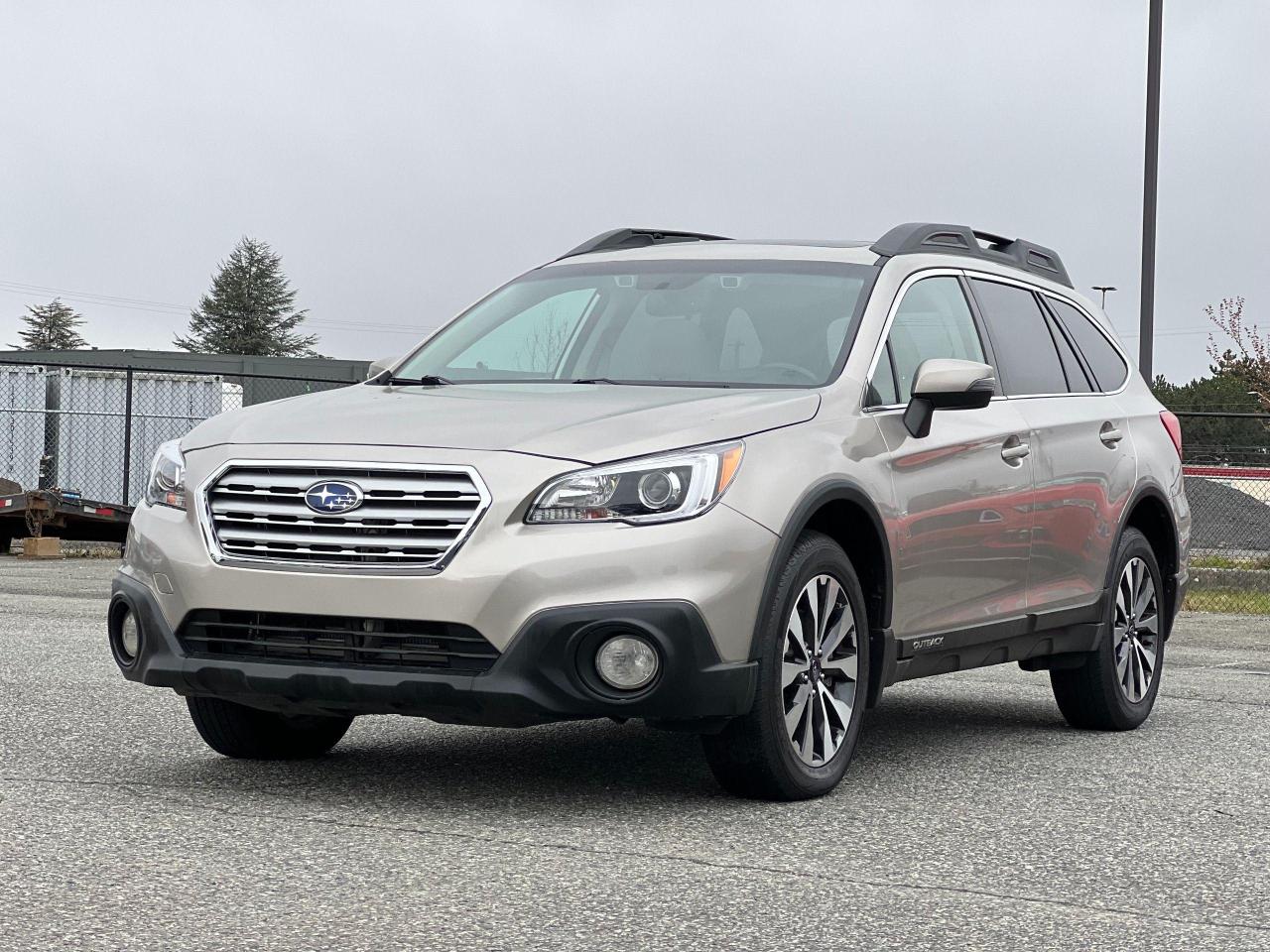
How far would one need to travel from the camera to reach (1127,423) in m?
8.19

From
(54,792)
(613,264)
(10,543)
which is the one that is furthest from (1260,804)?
(10,543)

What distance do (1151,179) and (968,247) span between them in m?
13.3

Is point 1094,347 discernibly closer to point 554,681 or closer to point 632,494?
point 632,494

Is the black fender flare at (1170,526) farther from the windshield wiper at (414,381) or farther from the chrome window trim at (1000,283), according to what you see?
the windshield wiper at (414,381)

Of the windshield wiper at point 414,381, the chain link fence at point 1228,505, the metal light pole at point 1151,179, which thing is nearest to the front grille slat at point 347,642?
the windshield wiper at point 414,381

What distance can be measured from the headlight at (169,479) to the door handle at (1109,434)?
3.84 meters

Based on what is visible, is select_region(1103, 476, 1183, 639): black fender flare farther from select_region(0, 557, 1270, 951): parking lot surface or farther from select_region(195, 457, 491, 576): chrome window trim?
select_region(195, 457, 491, 576): chrome window trim

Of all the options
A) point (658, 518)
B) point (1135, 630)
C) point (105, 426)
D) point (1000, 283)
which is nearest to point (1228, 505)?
point (105, 426)

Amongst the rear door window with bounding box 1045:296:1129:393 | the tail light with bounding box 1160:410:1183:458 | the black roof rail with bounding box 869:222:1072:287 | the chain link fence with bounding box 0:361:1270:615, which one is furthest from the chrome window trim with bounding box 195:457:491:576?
the chain link fence with bounding box 0:361:1270:615

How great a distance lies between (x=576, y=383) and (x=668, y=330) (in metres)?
0.56

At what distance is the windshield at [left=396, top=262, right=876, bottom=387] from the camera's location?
6512 mm

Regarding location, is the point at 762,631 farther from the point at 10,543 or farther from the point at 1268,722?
the point at 10,543

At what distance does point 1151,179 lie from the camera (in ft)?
66.0

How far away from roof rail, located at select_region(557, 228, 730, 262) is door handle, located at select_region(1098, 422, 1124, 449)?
1765mm
